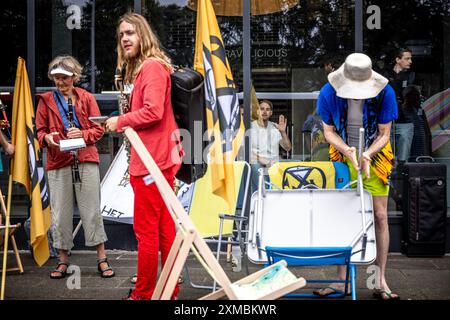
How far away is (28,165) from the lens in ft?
19.8

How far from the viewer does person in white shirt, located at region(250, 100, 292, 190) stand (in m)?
7.59

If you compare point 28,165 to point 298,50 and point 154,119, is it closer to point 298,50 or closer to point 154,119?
point 154,119

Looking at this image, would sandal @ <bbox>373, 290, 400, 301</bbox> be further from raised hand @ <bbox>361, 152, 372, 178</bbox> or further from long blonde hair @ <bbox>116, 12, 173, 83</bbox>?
long blonde hair @ <bbox>116, 12, 173, 83</bbox>

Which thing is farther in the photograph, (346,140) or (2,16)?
(2,16)

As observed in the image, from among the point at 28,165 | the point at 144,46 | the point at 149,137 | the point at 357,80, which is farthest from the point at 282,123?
the point at 149,137

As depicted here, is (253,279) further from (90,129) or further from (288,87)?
(288,87)

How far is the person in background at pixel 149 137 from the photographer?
4555mm

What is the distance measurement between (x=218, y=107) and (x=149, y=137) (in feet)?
3.52

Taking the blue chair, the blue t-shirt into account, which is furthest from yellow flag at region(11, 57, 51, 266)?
the blue t-shirt

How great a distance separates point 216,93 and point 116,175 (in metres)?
2.17

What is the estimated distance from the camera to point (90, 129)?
6.09m

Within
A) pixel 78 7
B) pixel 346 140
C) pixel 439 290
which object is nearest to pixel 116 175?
pixel 78 7

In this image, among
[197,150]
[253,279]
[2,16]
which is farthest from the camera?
[2,16]

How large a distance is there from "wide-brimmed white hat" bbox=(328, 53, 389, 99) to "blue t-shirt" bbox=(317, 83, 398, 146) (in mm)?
122
